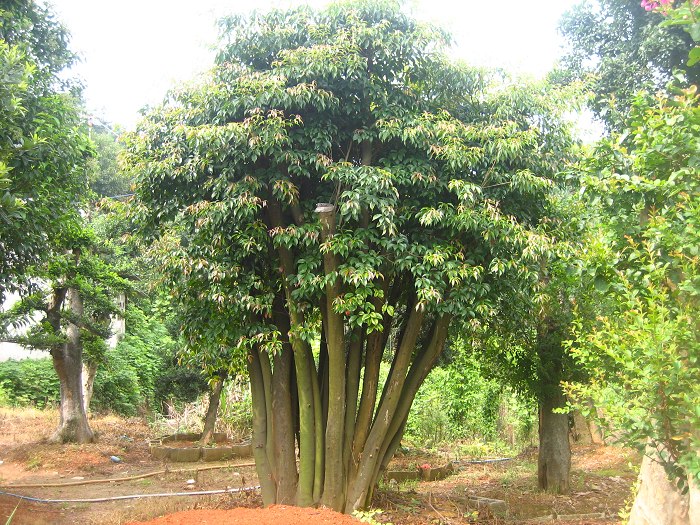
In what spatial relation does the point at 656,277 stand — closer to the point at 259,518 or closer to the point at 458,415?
→ the point at 259,518

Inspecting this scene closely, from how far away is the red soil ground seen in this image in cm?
511

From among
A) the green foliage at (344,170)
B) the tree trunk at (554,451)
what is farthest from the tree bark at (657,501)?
the tree trunk at (554,451)

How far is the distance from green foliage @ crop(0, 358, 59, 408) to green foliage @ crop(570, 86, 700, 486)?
18.6 meters

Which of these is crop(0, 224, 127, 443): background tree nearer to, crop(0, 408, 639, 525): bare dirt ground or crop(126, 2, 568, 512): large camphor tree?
crop(0, 408, 639, 525): bare dirt ground

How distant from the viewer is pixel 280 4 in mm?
7078

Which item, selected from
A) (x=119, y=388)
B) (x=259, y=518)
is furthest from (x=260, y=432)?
(x=119, y=388)

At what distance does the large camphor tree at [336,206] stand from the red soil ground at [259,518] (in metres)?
1.58

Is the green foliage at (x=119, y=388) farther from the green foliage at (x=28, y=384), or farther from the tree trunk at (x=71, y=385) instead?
the tree trunk at (x=71, y=385)

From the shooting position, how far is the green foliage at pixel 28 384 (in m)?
18.5

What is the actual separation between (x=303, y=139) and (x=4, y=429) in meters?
13.0

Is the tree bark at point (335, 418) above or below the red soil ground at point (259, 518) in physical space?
above

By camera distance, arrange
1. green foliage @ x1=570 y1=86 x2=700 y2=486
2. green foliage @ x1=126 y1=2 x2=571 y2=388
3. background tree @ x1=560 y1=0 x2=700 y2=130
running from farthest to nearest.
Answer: background tree @ x1=560 y1=0 x2=700 y2=130, green foliage @ x1=126 y1=2 x2=571 y2=388, green foliage @ x1=570 y1=86 x2=700 y2=486

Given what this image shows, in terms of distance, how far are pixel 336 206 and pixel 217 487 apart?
Answer: 6.42m

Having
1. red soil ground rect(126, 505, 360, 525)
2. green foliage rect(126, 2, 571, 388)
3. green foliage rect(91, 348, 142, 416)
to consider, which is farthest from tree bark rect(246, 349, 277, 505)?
green foliage rect(91, 348, 142, 416)
